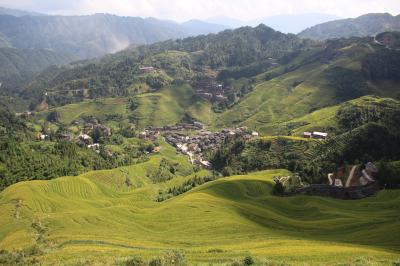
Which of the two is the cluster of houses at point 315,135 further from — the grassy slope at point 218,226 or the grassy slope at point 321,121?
the grassy slope at point 218,226

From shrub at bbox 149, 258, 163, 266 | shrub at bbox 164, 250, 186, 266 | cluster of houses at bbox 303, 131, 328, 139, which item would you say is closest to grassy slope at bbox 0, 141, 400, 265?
shrub at bbox 164, 250, 186, 266

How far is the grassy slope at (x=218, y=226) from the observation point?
44.8 metres

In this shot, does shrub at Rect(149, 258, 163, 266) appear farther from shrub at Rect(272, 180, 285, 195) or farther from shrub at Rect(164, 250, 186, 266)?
shrub at Rect(272, 180, 285, 195)

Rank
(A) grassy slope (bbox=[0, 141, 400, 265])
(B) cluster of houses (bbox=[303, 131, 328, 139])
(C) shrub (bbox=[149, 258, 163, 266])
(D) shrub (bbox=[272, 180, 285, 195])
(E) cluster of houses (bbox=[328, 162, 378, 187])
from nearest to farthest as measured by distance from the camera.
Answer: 1. (C) shrub (bbox=[149, 258, 163, 266])
2. (A) grassy slope (bbox=[0, 141, 400, 265])
3. (E) cluster of houses (bbox=[328, 162, 378, 187])
4. (D) shrub (bbox=[272, 180, 285, 195])
5. (B) cluster of houses (bbox=[303, 131, 328, 139])

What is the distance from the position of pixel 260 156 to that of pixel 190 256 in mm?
108576

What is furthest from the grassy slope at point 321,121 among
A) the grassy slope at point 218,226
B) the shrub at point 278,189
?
the grassy slope at point 218,226

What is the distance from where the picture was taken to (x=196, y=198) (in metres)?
85.2

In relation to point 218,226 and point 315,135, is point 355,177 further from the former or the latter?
point 315,135

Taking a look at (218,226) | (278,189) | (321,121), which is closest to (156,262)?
(218,226)

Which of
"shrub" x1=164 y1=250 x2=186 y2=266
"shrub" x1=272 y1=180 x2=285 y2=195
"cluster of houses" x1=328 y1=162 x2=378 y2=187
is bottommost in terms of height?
"shrub" x1=272 y1=180 x2=285 y2=195

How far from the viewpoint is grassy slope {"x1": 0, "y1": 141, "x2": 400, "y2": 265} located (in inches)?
1766

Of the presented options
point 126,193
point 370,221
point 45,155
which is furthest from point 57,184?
point 370,221

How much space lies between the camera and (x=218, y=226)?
62.8 meters

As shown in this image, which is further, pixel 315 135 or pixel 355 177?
pixel 315 135
